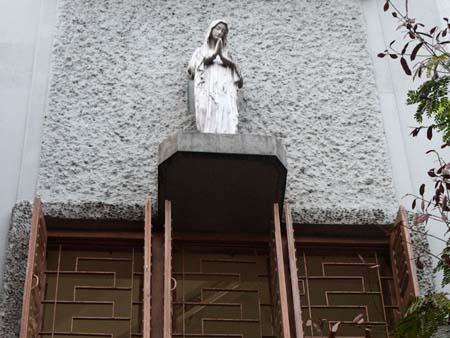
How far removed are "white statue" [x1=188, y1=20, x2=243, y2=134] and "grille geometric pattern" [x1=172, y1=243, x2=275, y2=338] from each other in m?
0.82

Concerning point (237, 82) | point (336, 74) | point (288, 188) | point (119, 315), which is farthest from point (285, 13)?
point (119, 315)

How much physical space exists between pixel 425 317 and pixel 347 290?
1.48 metres

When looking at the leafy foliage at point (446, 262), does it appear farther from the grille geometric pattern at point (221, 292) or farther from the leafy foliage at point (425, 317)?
the grille geometric pattern at point (221, 292)

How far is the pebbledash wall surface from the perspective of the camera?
6.66 metres

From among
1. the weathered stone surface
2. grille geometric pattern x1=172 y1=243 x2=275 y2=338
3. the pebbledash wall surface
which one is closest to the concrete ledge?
the pebbledash wall surface

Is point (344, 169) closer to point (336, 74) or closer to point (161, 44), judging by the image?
point (336, 74)

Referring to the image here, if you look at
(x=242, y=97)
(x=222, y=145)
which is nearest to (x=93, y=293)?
(x=222, y=145)

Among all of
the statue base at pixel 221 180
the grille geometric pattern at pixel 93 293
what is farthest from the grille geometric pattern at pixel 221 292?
the grille geometric pattern at pixel 93 293

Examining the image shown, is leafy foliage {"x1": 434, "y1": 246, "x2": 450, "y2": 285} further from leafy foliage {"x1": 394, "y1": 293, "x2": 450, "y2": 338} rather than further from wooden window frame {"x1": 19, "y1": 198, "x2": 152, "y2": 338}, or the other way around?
wooden window frame {"x1": 19, "y1": 198, "x2": 152, "y2": 338}

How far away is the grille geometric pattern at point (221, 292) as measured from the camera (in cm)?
623

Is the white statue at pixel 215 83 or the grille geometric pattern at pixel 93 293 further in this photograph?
the white statue at pixel 215 83

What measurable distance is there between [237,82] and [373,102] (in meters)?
1.14

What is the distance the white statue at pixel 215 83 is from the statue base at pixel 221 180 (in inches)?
15.4

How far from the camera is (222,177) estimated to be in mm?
6207
